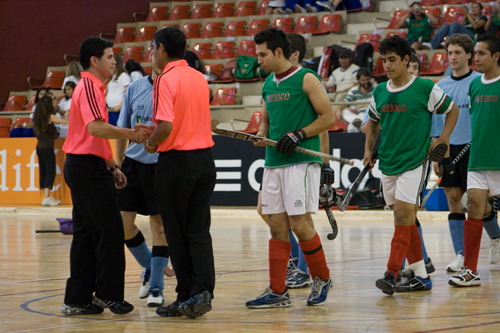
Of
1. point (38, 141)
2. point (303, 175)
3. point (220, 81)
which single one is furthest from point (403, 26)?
point (303, 175)

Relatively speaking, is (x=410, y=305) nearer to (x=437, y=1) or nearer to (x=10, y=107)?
(x=437, y=1)

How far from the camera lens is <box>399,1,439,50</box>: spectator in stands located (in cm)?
1541

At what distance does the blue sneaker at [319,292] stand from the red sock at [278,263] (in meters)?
0.20

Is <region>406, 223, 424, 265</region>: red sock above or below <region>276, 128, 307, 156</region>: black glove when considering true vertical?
below

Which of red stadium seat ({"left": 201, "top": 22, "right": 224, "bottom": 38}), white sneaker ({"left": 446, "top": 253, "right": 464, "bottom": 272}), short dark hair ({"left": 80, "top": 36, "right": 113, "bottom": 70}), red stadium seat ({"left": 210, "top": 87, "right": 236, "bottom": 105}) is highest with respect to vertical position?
red stadium seat ({"left": 201, "top": 22, "right": 224, "bottom": 38})

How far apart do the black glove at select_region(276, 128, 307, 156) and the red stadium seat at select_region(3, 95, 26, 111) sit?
15670mm

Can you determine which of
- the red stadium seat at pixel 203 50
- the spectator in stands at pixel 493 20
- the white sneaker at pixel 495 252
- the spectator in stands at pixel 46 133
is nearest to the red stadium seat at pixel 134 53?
the red stadium seat at pixel 203 50

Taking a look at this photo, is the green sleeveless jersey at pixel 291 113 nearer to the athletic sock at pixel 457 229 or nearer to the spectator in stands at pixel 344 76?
the athletic sock at pixel 457 229

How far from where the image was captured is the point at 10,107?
1931 cm

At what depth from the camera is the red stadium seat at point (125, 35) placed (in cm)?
2029

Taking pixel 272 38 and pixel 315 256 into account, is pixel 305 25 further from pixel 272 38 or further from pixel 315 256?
pixel 315 256

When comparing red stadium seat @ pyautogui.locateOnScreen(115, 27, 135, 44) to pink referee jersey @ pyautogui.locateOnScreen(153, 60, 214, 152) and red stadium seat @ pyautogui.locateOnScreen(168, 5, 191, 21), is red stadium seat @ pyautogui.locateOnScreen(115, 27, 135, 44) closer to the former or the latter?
red stadium seat @ pyautogui.locateOnScreen(168, 5, 191, 21)

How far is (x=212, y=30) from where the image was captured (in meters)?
19.3

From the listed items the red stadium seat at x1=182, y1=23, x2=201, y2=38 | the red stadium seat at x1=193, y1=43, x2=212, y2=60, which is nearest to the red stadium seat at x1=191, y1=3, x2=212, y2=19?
the red stadium seat at x1=182, y1=23, x2=201, y2=38
